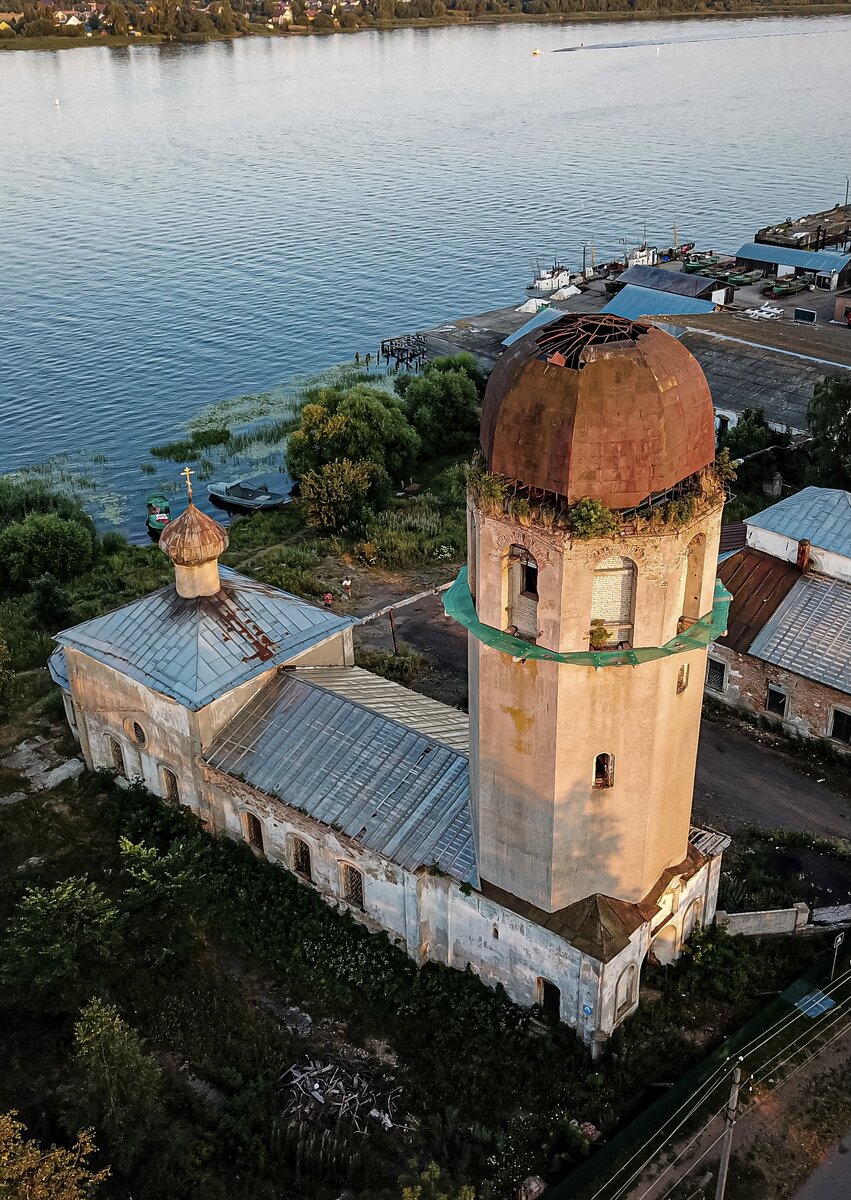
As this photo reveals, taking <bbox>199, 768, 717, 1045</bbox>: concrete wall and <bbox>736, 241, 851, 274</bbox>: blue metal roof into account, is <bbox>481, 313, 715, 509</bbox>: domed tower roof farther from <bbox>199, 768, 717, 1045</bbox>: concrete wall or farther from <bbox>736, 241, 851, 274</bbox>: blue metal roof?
<bbox>736, 241, 851, 274</bbox>: blue metal roof

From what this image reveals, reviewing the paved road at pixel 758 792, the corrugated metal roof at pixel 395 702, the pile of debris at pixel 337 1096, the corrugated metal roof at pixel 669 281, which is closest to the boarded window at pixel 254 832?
the corrugated metal roof at pixel 395 702

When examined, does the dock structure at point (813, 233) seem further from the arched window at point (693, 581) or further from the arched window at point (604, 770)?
the arched window at point (604, 770)

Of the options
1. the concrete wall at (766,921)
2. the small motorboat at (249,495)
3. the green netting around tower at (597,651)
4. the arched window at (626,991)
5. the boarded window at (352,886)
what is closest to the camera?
the green netting around tower at (597,651)

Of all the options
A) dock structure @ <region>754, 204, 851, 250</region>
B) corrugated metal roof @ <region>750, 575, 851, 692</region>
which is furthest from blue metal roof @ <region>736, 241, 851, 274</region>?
corrugated metal roof @ <region>750, 575, 851, 692</region>

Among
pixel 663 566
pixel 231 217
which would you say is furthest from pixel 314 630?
pixel 231 217

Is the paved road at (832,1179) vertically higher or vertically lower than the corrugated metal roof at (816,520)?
lower

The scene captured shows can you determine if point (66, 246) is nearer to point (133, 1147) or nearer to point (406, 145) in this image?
point (406, 145)
